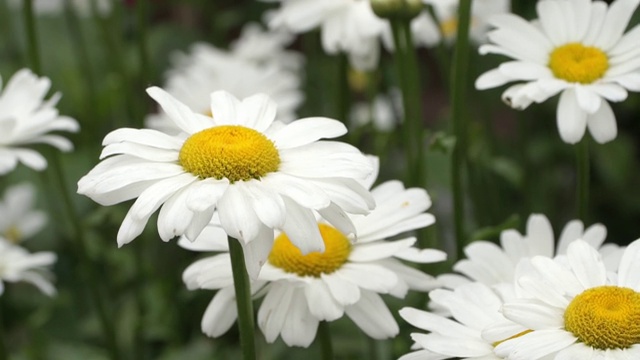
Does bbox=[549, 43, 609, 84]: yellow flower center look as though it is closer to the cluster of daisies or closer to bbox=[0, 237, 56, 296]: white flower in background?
the cluster of daisies

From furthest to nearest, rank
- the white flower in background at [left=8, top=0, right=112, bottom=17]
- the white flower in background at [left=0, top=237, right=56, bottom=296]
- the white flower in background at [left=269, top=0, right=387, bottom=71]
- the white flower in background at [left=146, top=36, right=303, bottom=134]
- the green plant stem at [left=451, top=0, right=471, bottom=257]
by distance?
the white flower in background at [left=8, top=0, right=112, bottom=17], the white flower in background at [left=146, top=36, right=303, bottom=134], the white flower in background at [left=269, top=0, right=387, bottom=71], the white flower in background at [left=0, top=237, right=56, bottom=296], the green plant stem at [left=451, top=0, right=471, bottom=257]

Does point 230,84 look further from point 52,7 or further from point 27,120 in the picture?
point 52,7

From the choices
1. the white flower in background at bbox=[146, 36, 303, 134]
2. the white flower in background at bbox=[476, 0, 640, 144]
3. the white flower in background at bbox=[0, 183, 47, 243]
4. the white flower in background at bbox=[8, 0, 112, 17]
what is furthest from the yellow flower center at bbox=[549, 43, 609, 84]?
the white flower in background at bbox=[8, 0, 112, 17]

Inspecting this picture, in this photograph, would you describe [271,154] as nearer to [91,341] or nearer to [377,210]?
[377,210]

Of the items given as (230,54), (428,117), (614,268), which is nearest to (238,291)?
(614,268)

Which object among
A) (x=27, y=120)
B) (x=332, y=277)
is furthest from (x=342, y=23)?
(x=332, y=277)

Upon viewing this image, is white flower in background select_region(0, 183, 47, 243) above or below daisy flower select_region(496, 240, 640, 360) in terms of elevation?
below

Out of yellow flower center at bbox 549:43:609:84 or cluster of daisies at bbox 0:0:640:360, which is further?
yellow flower center at bbox 549:43:609:84

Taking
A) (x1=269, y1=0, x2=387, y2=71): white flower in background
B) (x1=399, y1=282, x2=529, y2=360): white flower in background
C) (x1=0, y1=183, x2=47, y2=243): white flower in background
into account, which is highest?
(x1=269, y1=0, x2=387, y2=71): white flower in background
